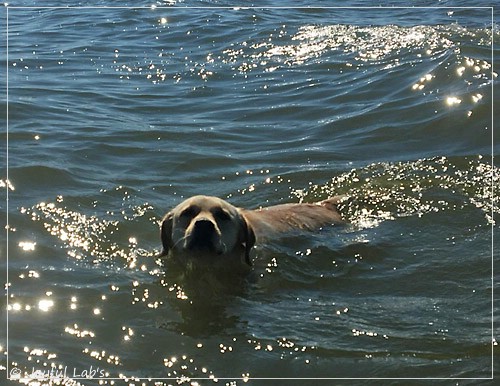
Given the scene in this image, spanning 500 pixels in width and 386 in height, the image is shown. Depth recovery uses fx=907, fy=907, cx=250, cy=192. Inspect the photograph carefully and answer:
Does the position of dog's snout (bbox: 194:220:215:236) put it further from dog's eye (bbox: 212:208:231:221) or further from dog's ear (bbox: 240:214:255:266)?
dog's ear (bbox: 240:214:255:266)

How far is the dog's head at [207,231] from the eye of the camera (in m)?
7.21

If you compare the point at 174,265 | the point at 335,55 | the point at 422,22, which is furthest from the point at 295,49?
the point at 174,265

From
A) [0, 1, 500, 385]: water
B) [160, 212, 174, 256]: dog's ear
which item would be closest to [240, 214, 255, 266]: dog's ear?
[0, 1, 500, 385]: water

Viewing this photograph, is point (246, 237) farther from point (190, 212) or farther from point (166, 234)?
point (166, 234)

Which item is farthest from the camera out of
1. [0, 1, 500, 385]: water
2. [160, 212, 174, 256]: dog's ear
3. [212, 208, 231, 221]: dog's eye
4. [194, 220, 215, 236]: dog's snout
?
[160, 212, 174, 256]: dog's ear

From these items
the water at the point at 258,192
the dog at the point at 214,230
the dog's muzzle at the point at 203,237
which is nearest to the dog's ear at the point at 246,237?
the dog at the point at 214,230

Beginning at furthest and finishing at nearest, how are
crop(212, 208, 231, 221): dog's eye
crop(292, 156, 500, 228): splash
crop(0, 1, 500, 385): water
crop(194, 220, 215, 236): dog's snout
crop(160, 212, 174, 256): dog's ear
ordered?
1. crop(292, 156, 500, 228): splash
2. crop(160, 212, 174, 256): dog's ear
3. crop(212, 208, 231, 221): dog's eye
4. crop(194, 220, 215, 236): dog's snout
5. crop(0, 1, 500, 385): water

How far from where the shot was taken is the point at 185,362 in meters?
6.02

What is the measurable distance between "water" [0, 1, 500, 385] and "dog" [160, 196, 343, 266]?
18 cm

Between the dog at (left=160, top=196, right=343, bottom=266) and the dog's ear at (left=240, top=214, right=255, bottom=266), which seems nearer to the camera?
the dog at (left=160, top=196, right=343, bottom=266)

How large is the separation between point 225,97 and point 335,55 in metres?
3.00

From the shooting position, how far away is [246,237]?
7676mm

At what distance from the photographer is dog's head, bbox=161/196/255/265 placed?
721cm

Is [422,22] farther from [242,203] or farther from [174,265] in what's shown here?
[174,265]
